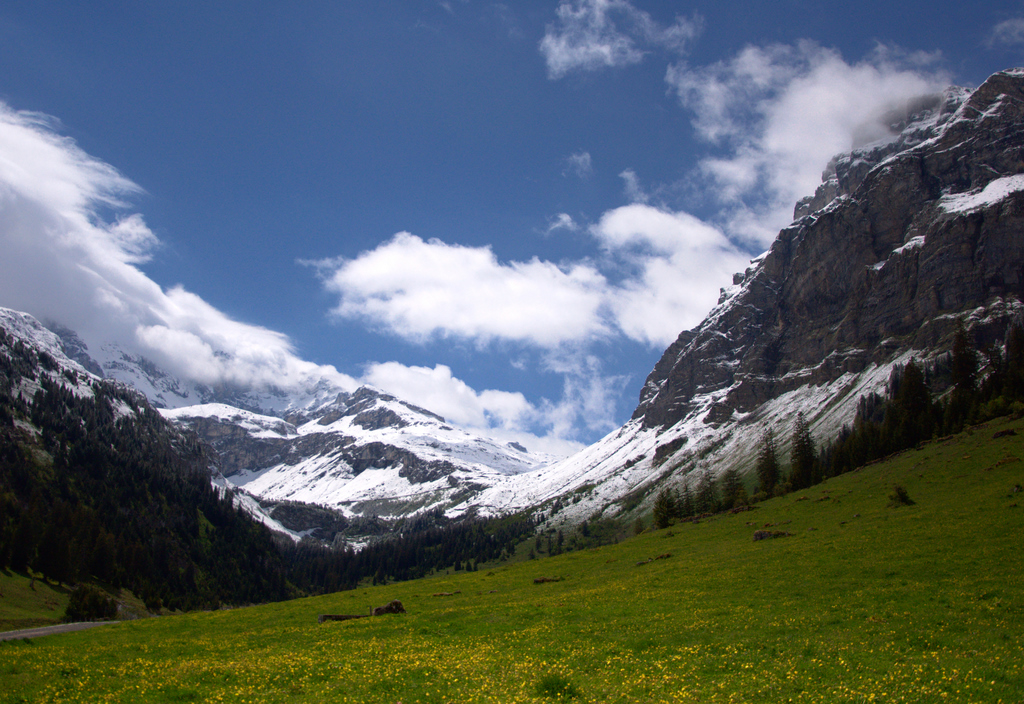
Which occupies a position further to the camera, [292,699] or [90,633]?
[90,633]

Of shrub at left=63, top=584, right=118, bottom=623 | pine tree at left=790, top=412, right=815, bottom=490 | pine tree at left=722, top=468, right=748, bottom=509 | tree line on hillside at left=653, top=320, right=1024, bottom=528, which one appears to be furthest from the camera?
pine tree at left=790, top=412, right=815, bottom=490

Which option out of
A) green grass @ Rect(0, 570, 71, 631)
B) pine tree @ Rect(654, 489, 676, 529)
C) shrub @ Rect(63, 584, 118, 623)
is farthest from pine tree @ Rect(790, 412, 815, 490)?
green grass @ Rect(0, 570, 71, 631)

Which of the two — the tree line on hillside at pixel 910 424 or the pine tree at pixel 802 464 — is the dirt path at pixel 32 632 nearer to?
the tree line on hillside at pixel 910 424

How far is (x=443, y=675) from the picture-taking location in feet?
70.0

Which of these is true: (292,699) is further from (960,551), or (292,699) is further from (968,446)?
(968,446)

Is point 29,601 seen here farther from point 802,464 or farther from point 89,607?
point 802,464

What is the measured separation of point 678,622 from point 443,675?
42.4 ft

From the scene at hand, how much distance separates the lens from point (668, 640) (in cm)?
A: 2459

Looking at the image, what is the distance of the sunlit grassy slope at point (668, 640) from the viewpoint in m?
18.8

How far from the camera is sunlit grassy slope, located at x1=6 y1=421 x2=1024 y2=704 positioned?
18.8 metres

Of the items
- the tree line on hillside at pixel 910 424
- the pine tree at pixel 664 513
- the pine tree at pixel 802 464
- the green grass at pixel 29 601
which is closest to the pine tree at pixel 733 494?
the tree line on hillside at pixel 910 424

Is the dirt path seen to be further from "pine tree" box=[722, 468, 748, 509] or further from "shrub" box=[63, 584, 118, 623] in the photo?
"pine tree" box=[722, 468, 748, 509]

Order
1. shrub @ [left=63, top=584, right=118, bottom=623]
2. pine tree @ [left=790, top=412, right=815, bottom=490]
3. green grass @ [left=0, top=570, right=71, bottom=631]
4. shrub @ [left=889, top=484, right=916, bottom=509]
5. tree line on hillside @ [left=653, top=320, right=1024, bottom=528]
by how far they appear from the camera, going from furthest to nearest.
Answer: pine tree @ [left=790, top=412, right=815, bottom=490]
tree line on hillside @ [left=653, top=320, right=1024, bottom=528]
shrub @ [left=63, top=584, right=118, bottom=623]
green grass @ [left=0, top=570, right=71, bottom=631]
shrub @ [left=889, top=484, right=916, bottom=509]

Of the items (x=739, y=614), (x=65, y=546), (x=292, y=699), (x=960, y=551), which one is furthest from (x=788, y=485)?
(x=65, y=546)
